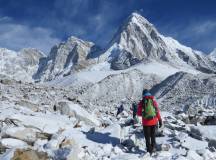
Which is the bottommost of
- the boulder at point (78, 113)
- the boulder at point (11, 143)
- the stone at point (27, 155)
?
the stone at point (27, 155)

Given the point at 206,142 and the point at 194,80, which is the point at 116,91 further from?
the point at 206,142

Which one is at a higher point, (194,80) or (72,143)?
(194,80)

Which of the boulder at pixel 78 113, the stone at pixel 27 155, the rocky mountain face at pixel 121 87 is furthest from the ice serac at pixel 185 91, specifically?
the stone at pixel 27 155

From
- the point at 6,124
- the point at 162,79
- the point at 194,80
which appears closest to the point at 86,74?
the point at 162,79

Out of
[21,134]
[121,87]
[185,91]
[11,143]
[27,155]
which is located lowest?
[27,155]

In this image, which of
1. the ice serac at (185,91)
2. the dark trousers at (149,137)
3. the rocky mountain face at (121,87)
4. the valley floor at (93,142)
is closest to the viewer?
the valley floor at (93,142)

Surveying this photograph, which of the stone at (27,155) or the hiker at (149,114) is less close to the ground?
the hiker at (149,114)

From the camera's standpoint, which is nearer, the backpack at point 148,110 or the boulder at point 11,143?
the boulder at point 11,143

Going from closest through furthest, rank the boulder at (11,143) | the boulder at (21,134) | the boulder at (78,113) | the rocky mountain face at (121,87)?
the boulder at (11,143), the boulder at (21,134), the boulder at (78,113), the rocky mountain face at (121,87)

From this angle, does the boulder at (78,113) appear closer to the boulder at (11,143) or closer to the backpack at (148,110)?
the backpack at (148,110)

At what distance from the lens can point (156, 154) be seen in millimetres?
10898

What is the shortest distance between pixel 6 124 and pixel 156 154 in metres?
4.90

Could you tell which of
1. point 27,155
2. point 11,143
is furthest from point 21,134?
point 27,155

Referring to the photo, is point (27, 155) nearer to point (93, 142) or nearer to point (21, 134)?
point (21, 134)
